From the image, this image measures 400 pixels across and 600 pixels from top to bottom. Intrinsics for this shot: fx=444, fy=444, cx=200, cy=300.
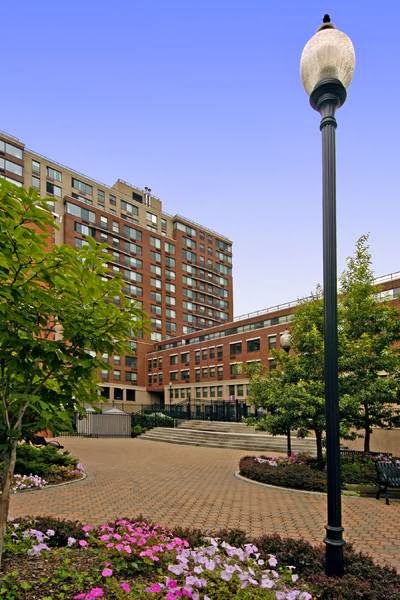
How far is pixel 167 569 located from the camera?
5.38 metres

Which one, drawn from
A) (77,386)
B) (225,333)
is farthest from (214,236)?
(77,386)

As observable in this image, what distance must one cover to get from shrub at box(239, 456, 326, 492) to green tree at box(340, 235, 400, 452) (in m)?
2.45

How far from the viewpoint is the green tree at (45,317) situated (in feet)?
14.2

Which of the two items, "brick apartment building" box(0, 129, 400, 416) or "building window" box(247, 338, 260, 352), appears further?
"brick apartment building" box(0, 129, 400, 416)

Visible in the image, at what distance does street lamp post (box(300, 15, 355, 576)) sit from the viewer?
4605 mm

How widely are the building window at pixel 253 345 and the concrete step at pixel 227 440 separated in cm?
2150

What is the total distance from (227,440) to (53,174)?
57.6 metres

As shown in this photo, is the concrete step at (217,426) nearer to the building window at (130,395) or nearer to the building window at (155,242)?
the building window at (130,395)

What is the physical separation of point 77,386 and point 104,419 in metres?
32.7

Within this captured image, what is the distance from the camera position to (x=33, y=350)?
4.60 meters

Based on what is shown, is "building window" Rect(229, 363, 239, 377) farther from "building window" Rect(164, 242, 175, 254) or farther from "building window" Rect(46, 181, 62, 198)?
"building window" Rect(46, 181, 62, 198)

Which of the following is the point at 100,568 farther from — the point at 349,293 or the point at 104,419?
the point at 104,419

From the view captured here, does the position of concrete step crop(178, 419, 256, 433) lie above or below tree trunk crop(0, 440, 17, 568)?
below

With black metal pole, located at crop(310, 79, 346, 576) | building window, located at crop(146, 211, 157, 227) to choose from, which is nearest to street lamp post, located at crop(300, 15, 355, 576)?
black metal pole, located at crop(310, 79, 346, 576)
